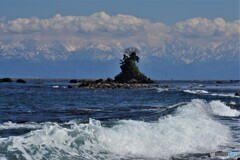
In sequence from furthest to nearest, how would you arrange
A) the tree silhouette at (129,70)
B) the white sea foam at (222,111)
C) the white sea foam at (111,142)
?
the tree silhouette at (129,70)
the white sea foam at (222,111)
the white sea foam at (111,142)

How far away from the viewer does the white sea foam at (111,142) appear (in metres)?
18.9

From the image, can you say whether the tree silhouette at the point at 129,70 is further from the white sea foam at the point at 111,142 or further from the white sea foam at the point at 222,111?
the white sea foam at the point at 111,142

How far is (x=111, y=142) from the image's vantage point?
843 inches

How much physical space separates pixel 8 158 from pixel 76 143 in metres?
3.23

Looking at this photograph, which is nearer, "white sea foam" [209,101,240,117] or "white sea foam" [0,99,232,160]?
"white sea foam" [0,99,232,160]

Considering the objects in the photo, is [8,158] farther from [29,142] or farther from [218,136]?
[218,136]

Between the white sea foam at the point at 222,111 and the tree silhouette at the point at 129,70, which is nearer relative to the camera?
the white sea foam at the point at 222,111

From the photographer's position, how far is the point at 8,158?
57.9 feet

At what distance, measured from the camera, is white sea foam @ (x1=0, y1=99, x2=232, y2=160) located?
18.9m

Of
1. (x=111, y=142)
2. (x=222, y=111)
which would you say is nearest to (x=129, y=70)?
(x=222, y=111)

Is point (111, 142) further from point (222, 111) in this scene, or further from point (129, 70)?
point (129, 70)

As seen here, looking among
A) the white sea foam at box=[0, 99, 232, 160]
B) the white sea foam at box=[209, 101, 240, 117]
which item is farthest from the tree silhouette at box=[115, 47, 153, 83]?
the white sea foam at box=[0, 99, 232, 160]

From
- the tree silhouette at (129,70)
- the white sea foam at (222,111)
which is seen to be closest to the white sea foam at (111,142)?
the white sea foam at (222,111)

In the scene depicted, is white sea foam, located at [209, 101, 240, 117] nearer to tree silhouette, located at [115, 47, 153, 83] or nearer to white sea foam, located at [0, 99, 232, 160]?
white sea foam, located at [0, 99, 232, 160]
